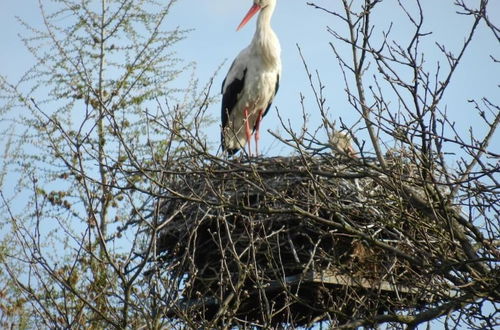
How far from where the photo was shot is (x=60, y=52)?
30.5 ft

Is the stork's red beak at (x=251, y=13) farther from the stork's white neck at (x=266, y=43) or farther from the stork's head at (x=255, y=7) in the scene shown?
the stork's white neck at (x=266, y=43)

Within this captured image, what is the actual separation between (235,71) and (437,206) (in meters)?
6.83

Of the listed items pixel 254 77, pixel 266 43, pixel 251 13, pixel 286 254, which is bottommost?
pixel 286 254

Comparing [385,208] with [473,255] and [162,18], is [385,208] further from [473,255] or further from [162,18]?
[162,18]

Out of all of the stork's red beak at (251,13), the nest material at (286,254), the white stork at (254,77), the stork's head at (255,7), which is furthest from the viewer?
the stork's red beak at (251,13)

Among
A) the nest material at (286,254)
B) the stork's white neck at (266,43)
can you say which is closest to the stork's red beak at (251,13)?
the stork's white neck at (266,43)

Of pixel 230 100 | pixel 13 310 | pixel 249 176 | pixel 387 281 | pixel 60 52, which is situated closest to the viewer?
pixel 249 176

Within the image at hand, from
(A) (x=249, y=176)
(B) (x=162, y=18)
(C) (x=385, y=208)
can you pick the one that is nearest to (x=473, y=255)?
(C) (x=385, y=208)

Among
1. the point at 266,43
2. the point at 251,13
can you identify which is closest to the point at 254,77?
the point at 266,43

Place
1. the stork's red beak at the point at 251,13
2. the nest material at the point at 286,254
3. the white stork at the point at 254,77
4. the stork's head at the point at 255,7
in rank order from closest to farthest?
the nest material at the point at 286,254 < the white stork at the point at 254,77 < the stork's head at the point at 255,7 < the stork's red beak at the point at 251,13

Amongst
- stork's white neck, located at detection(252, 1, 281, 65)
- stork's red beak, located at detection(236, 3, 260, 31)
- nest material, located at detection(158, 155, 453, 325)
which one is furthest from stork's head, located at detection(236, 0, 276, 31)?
nest material, located at detection(158, 155, 453, 325)

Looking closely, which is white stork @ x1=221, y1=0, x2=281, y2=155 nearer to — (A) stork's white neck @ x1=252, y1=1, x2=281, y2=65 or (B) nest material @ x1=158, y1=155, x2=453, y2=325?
(A) stork's white neck @ x1=252, y1=1, x2=281, y2=65

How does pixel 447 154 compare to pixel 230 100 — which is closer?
pixel 447 154

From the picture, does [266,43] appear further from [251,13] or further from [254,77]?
[251,13]
